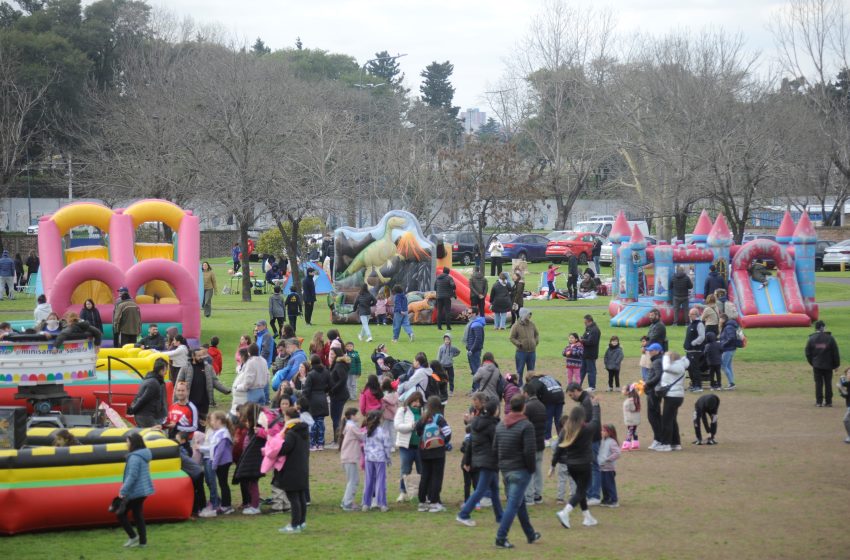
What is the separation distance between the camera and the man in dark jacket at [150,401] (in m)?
14.9

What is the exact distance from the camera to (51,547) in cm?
1136

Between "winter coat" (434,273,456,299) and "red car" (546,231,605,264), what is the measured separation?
20898 mm

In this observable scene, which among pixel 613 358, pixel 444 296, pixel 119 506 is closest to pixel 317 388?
pixel 119 506

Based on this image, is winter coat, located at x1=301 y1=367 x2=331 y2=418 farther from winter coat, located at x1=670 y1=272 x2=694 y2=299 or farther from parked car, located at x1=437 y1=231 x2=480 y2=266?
parked car, located at x1=437 y1=231 x2=480 y2=266

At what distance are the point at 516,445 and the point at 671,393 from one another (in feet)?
16.0

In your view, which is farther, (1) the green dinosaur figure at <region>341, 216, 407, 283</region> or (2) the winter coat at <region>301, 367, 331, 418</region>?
(1) the green dinosaur figure at <region>341, 216, 407, 283</region>

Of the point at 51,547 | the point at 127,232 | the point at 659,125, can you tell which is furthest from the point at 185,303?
the point at 659,125

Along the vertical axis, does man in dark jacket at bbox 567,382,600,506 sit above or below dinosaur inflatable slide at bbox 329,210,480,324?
below

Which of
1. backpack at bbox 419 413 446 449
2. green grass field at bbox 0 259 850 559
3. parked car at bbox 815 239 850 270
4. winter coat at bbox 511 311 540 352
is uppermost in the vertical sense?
parked car at bbox 815 239 850 270

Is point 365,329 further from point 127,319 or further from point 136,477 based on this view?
point 136,477

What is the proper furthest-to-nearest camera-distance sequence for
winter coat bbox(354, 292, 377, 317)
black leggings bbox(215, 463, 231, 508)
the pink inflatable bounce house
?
winter coat bbox(354, 292, 377, 317) → the pink inflatable bounce house → black leggings bbox(215, 463, 231, 508)

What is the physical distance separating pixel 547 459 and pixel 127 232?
45.3 feet

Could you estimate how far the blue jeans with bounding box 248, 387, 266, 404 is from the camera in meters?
16.3

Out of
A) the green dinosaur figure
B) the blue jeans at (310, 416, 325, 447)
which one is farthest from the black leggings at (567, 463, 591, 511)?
the green dinosaur figure
